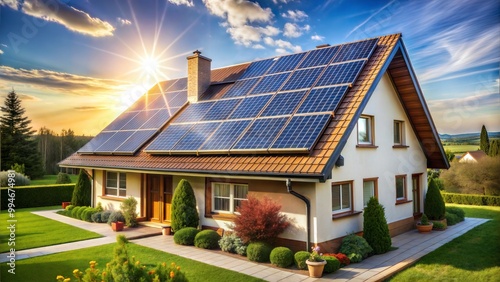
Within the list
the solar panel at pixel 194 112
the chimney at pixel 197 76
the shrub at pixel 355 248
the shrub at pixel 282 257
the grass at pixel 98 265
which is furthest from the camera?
the chimney at pixel 197 76

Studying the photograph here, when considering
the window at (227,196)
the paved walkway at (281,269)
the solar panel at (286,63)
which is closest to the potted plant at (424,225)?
the paved walkway at (281,269)

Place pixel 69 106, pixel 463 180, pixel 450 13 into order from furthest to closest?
pixel 463 180, pixel 69 106, pixel 450 13

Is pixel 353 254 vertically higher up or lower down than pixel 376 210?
lower down

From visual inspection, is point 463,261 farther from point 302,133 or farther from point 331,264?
point 302,133

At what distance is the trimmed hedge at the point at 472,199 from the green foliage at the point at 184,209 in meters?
19.6

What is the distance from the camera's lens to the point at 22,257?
431 inches

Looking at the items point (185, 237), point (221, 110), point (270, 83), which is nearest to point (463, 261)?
point (185, 237)

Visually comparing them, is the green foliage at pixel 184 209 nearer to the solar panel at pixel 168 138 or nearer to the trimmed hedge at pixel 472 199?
the solar panel at pixel 168 138

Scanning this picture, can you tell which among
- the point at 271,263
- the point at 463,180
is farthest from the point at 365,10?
the point at 463,180

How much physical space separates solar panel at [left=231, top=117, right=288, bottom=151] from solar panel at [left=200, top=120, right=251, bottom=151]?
15.2 inches

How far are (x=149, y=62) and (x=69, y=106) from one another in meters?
3.32

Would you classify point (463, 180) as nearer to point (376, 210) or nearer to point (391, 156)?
point (391, 156)

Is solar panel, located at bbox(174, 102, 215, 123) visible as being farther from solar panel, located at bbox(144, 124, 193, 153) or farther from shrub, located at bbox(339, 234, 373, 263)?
shrub, located at bbox(339, 234, 373, 263)

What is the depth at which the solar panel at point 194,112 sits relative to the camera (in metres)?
15.3
